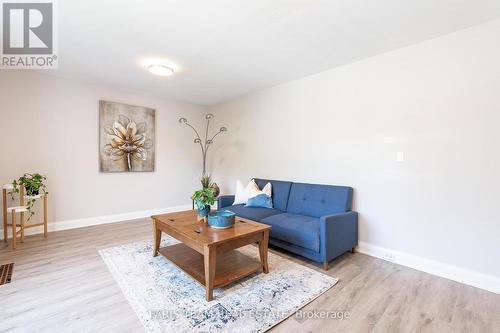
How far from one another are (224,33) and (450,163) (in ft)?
8.73

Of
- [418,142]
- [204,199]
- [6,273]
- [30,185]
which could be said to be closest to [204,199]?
[204,199]

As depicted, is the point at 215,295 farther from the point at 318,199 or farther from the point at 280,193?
the point at 280,193

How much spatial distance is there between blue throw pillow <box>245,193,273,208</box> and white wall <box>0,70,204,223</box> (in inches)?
89.0

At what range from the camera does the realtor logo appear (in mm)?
2059

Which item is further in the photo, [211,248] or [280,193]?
[280,193]

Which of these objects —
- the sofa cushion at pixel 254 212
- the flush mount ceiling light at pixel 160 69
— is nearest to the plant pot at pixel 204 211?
the sofa cushion at pixel 254 212

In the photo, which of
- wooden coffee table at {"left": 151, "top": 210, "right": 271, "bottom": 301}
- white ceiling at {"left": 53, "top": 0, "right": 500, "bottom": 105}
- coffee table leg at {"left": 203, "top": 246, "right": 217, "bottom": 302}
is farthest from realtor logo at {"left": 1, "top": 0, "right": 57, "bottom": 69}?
coffee table leg at {"left": 203, "top": 246, "right": 217, "bottom": 302}

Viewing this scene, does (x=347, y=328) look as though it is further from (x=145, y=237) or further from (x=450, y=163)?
(x=145, y=237)

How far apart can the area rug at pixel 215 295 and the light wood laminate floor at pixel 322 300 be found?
0.09m

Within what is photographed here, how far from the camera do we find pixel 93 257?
8.90 ft

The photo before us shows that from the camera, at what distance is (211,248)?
1888 mm

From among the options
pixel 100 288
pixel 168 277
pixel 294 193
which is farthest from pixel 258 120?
pixel 100 288

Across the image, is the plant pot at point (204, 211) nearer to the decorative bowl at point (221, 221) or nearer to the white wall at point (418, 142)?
the decorative bowl at point (221, 221)

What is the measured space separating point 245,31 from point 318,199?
7.25ft
